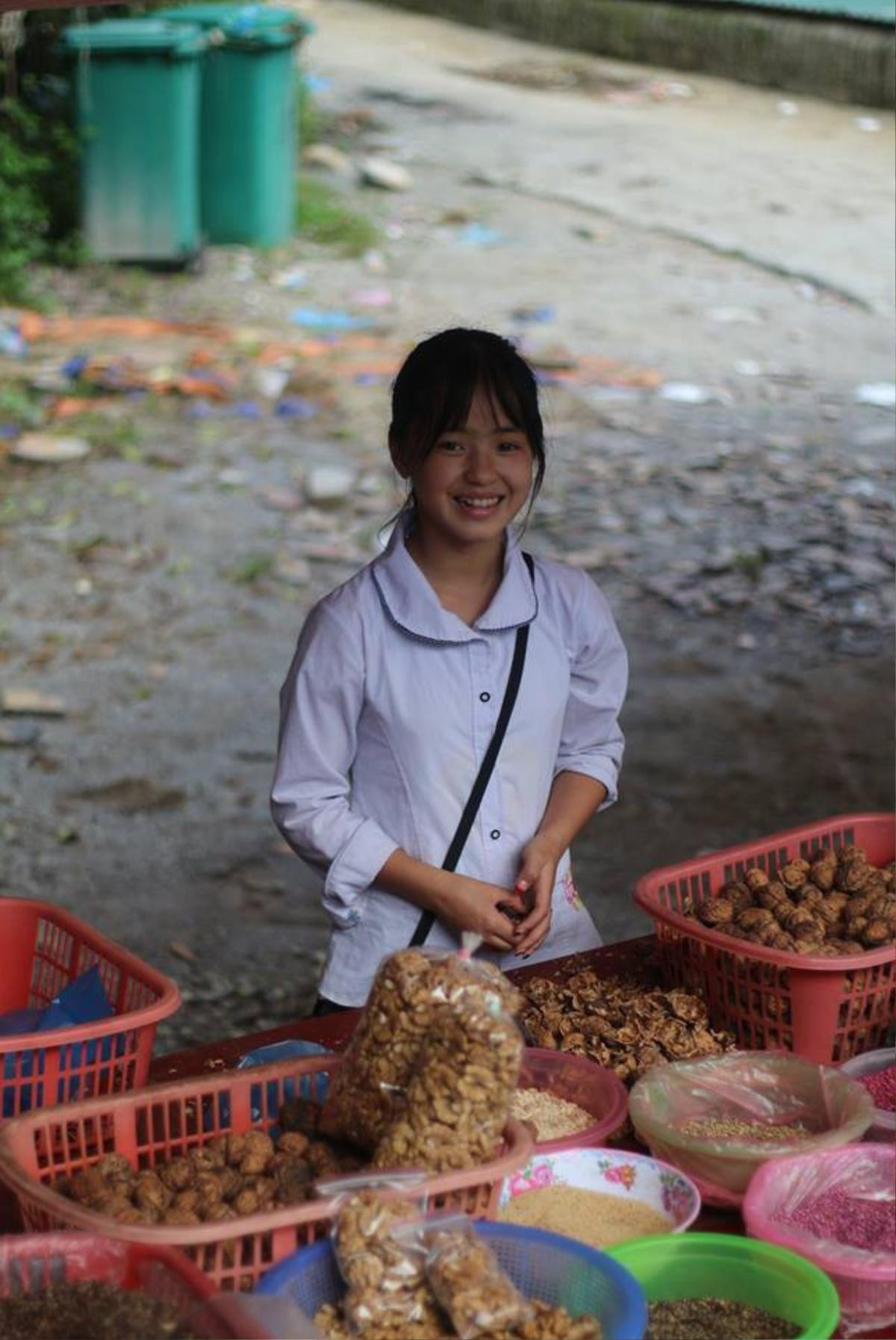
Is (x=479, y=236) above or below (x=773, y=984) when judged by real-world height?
below

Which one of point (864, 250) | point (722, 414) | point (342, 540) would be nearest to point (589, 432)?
point (722, 414)

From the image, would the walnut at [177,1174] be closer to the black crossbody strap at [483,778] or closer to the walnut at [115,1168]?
the walnut at [115,1168]

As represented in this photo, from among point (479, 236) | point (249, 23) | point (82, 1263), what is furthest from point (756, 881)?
point (479, 236)

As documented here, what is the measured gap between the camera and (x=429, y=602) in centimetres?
288

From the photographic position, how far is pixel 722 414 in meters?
9.91

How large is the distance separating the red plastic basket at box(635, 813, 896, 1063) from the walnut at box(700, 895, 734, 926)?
0.03 metres

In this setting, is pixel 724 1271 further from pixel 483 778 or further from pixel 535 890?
pixel 483 778

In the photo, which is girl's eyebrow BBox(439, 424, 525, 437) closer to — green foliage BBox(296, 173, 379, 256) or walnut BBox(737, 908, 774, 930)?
walnut BBox(737, 908, 774, 930)

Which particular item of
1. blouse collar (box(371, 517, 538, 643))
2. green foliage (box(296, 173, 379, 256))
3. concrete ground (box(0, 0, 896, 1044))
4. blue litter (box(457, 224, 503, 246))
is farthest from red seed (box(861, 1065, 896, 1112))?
blue litter (box(457, 224, 503, 246))

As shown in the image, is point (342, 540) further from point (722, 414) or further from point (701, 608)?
point (722, 414)

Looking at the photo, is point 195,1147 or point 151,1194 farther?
point 195,1147

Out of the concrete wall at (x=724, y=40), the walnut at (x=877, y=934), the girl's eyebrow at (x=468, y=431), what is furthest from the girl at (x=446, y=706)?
the concrete wall at (x=724, y=40)

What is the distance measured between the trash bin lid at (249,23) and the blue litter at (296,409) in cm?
317

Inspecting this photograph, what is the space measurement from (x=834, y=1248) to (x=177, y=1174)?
0.74m
